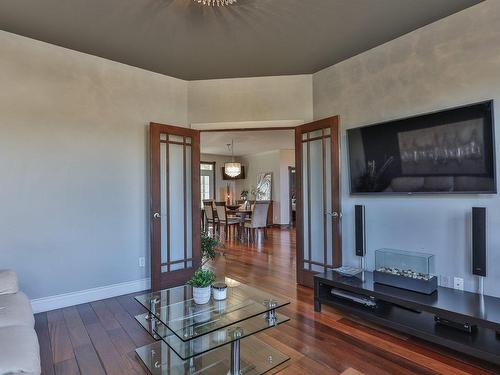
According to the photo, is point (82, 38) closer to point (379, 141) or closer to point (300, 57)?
point (300, 57)

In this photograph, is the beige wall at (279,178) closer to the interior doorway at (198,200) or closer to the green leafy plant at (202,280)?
the interior doorway at (198,200)

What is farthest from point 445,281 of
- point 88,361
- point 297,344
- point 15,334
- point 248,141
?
point 248,141

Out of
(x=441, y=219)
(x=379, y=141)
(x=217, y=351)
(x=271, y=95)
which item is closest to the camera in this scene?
(x=217, y=351)

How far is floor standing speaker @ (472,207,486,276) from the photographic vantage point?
229cm

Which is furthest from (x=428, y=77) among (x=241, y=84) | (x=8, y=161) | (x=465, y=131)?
(x=8, y=161)

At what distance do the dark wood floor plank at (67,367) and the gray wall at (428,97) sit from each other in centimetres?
276

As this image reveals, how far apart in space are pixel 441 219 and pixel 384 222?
55 cm

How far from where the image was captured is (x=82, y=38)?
3.00 meters

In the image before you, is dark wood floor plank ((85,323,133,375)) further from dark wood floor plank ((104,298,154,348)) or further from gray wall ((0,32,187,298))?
gray wall ((0,32,187,298))

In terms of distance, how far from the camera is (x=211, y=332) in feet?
5.72

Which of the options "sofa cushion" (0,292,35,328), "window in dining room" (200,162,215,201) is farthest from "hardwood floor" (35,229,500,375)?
"window in dining room" (200,162,215,201)

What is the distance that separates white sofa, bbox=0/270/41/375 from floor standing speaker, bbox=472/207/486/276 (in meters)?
2.91

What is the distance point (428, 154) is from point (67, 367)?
10.9 ft

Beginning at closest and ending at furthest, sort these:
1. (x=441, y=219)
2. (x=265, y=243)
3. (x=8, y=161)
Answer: (x=441, y=219) → (x=8, y=161) → (x=265, y=243)
